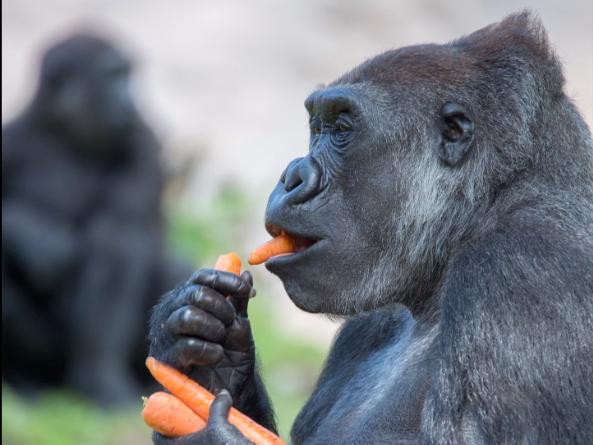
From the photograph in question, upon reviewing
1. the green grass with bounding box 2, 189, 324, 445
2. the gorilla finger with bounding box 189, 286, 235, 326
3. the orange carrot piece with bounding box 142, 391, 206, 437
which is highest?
the green grass with bounding box 2, 189, 324, 445

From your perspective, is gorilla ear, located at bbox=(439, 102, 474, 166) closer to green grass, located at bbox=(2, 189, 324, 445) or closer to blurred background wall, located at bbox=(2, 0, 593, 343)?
green grass, located at bbox=(2, 189, 324, 445)

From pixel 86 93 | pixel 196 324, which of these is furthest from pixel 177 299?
pixel 86 93

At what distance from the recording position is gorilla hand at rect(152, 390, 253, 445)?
4.10 metres

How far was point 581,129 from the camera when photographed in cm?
437

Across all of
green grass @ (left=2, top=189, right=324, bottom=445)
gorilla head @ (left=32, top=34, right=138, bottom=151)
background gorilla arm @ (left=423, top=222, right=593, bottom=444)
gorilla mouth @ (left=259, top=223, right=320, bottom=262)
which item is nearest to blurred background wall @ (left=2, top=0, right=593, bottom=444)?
green grass @ (left=2, top=189, right=324, bottom=445)

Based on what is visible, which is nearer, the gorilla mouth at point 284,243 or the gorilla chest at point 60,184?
the gorilla mouth at point 284,243

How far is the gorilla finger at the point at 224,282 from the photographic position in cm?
443

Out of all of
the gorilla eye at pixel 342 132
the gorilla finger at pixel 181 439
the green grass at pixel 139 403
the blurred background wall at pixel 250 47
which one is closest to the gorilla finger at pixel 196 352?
the gorilla finger at pixel 181 439

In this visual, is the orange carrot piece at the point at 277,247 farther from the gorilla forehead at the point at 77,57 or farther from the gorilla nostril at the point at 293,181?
the gorilla forehead at the point at 77,57

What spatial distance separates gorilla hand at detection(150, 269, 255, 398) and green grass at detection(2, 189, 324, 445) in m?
3.93

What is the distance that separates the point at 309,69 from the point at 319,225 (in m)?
14.2

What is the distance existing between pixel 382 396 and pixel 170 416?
746 mm

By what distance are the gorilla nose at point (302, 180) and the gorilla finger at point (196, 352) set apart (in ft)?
1.96

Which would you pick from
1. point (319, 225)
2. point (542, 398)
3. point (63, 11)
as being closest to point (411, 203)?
point (319, 225)
